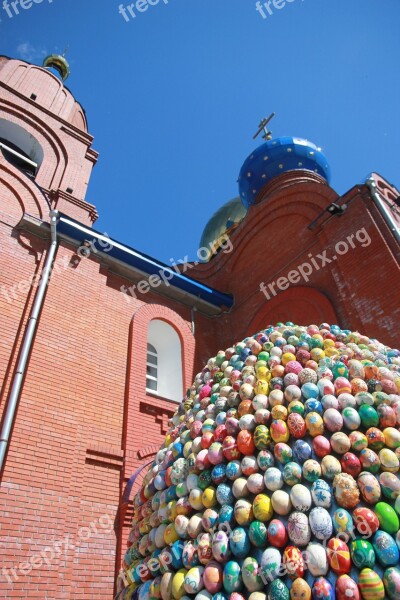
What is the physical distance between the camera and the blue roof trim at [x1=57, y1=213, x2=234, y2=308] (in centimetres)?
610

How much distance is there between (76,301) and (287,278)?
3.33 m

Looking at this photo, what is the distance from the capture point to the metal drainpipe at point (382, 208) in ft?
17.6

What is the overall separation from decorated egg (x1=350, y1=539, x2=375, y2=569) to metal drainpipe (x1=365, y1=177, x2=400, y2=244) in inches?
175

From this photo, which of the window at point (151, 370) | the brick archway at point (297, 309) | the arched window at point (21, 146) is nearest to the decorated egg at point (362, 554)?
the brick archway at point (297, 309)

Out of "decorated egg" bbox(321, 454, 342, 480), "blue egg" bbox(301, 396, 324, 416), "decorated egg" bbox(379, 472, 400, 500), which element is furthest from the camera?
"blue egg" bbox(301, 396, 324, 416)

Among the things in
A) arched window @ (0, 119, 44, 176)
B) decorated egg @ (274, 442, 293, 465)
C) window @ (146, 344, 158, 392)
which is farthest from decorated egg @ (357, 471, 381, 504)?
arched window @ (0, 119, 44, 176)

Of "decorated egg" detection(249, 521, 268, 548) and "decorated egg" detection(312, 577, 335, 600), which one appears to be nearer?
"decorated egg" detection(312, 577, 335, 600)

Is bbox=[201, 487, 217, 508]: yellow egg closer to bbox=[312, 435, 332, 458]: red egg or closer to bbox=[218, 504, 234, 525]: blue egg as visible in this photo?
bbox=[218, 504, 234, 525]: blue egg

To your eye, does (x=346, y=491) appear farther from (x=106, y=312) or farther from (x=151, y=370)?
(x=151, y=370)

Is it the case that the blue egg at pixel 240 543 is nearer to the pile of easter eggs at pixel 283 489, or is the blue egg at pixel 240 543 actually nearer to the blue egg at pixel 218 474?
the pile of easter eggs at pixel 283 489

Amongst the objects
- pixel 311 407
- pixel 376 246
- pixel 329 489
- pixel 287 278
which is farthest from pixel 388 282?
pixel 329 489

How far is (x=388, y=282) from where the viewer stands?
5.07m

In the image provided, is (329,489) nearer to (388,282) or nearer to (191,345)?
(388,282)

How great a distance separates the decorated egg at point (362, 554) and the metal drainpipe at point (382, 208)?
445cm
